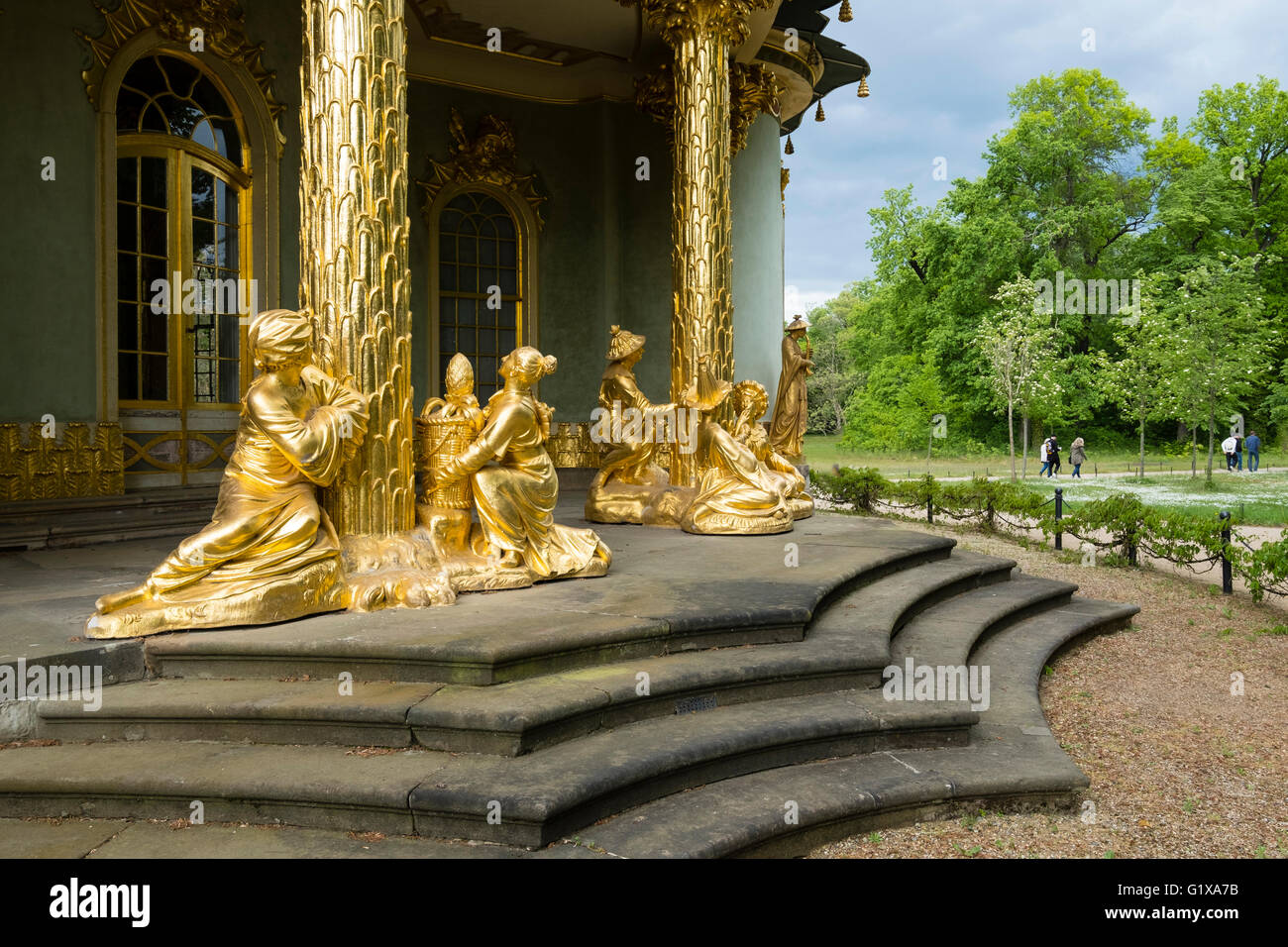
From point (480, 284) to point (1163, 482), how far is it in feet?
47.2

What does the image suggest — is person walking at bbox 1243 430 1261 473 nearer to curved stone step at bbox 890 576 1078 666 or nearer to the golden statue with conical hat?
curved stone step at bbox 890 576 1078 666

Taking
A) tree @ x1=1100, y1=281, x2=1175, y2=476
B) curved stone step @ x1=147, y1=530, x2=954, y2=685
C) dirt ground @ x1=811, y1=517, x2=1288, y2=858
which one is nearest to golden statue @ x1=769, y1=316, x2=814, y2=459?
dirt ground @ x1=811, y1=517, x2=1288, y2=858

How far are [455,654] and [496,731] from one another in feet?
1.80

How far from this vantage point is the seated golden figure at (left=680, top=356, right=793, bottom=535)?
7902 millimetres

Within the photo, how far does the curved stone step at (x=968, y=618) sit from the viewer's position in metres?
5.20

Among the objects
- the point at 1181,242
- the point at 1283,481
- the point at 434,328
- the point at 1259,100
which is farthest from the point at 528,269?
the point at 1259,100

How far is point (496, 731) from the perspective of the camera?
3.28 meters

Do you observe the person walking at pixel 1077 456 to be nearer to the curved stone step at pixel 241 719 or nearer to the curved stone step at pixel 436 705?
the curved stone step at pixel 436 705

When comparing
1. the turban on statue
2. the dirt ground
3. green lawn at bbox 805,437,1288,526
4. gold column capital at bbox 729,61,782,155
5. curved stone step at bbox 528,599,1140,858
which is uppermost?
gold column capital at bbox 729,61,782,155

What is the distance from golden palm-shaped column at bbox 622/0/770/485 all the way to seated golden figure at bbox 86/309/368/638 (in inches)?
177

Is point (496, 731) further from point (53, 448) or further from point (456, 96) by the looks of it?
point (456, 96)

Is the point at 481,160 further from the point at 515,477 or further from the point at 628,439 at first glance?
the point at 515,477

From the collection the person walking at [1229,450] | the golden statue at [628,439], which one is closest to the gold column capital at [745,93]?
the golden statue at [628,439]

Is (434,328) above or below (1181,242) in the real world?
below
